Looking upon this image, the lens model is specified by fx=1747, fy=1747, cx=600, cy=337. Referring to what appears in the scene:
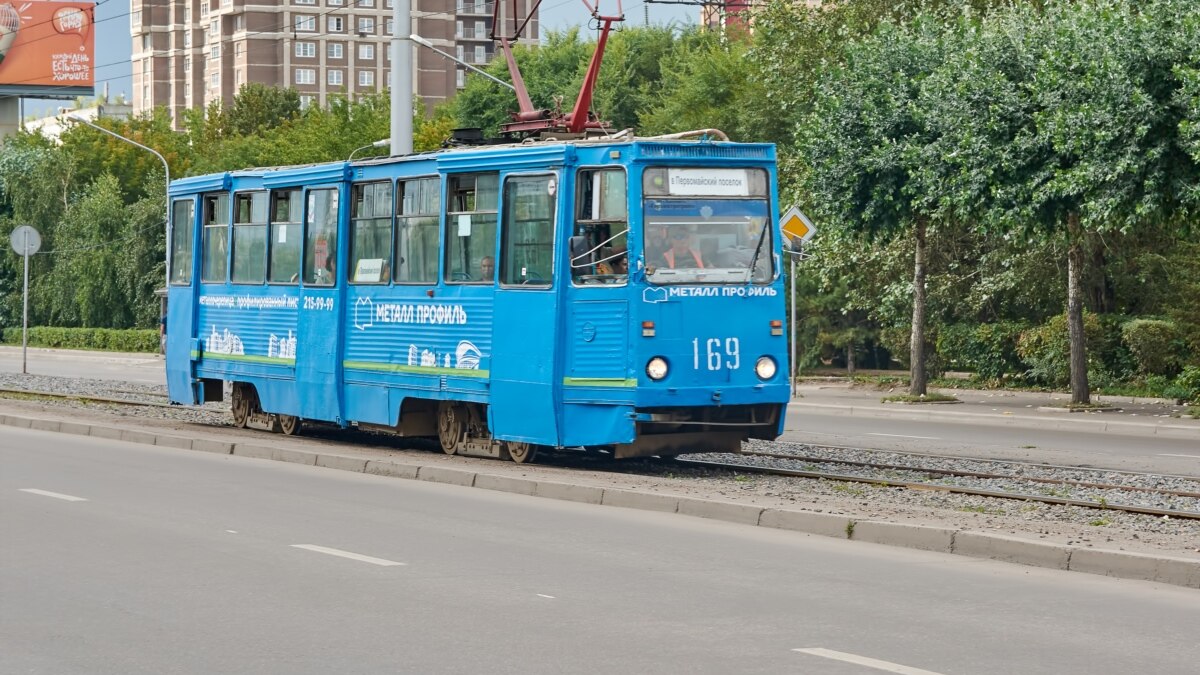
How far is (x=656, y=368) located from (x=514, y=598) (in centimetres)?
732

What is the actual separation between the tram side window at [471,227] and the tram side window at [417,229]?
0.90ft

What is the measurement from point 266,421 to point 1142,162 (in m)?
12.4

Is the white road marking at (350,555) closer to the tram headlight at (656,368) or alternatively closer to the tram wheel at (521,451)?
the tram headlight at (656,368)

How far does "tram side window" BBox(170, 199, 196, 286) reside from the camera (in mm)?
25062

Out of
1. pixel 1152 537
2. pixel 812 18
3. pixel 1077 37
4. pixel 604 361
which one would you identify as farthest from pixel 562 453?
pixel 812 18

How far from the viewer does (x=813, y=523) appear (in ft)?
42.5

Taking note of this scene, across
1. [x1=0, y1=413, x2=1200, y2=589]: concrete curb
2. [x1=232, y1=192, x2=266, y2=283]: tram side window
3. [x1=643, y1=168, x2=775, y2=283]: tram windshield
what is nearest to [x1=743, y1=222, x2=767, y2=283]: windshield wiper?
[x1=643, y1=168, x2=775, y2=283]: tram windshield

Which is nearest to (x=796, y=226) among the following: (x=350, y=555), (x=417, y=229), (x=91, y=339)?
(x=417, y=229)

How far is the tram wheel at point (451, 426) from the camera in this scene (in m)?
19.3

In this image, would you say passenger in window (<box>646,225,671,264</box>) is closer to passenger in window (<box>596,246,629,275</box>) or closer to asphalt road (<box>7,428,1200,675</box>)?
passenger in window (<box>596,246,629,275</box>)

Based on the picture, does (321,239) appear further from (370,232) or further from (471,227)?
(471,227)

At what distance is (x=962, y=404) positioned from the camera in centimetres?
3100

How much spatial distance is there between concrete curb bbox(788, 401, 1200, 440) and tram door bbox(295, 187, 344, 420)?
11.2 metres

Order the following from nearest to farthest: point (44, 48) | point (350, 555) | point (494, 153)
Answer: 1. point (350, 555)
2. point (494, 153)
3. point (44, 48)
